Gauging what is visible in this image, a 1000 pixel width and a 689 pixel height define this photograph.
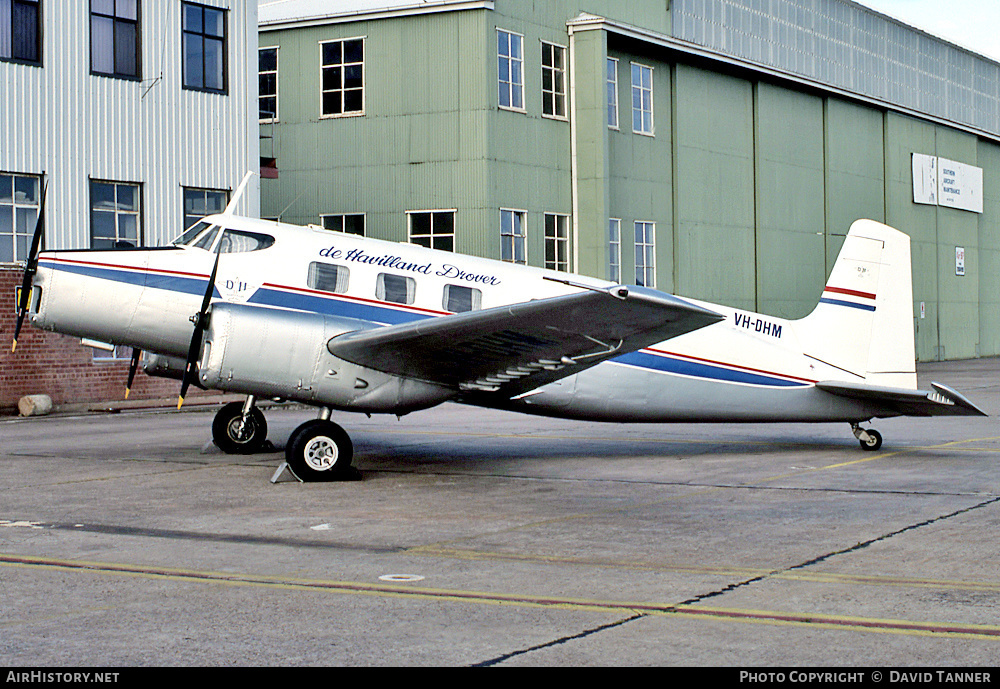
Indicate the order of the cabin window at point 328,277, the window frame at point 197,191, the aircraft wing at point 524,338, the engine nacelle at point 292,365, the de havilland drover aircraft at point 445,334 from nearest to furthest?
the aircraft wing at point 524,338
the de havilland drover aircraft at point 445,334
the engine nacelle at point 292,365
the cabin window at point 328,277
the window frame at point 197,191

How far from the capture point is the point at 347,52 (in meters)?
36.9

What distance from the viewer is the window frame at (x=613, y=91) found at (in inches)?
1529

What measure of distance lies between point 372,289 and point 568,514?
15.6ft

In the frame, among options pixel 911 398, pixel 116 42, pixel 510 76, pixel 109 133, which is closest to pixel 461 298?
pixel 911 398

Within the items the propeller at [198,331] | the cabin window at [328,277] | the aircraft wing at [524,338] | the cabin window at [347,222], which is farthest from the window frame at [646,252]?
the propeller at [198,331]

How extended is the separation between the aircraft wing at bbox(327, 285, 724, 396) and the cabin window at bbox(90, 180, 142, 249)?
583 inches

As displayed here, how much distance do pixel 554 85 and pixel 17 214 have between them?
1805cm

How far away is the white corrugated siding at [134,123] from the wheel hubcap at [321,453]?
1444 cm

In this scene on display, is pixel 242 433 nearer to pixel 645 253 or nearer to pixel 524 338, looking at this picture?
pixel 524 338

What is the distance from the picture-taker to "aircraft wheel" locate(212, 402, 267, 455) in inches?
698

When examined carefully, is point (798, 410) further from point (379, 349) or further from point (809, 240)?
point (809, 240)

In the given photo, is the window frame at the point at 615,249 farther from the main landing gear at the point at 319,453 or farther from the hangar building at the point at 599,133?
the main landing gear at the point at 319,453
